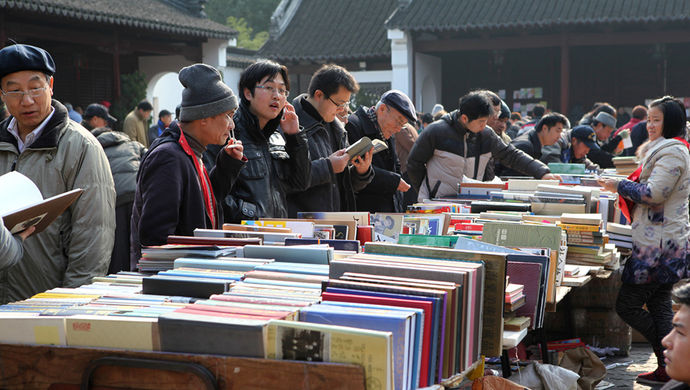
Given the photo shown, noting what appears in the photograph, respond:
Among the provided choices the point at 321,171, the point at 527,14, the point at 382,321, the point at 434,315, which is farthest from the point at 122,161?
the point at 527,14

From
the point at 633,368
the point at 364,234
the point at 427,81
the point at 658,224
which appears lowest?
the point at 633,368

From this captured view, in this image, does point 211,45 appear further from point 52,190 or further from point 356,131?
point 52,190

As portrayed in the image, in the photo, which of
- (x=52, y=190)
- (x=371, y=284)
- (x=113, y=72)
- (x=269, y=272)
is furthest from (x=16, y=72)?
(x=113, y=72)

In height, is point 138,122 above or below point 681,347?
above

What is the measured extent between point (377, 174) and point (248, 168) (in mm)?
1468

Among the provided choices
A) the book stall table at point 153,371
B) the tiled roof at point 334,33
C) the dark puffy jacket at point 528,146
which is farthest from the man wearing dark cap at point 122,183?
the tiled roof at point 334,33

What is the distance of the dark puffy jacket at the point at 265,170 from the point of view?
A: 353cm

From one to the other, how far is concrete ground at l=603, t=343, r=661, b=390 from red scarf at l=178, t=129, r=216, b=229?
2.94 meters

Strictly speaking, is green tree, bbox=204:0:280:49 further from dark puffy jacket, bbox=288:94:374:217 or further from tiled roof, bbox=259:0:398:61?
dark puffy jacket, bbox=288:94:374:217

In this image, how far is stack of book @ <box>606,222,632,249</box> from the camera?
5066mm

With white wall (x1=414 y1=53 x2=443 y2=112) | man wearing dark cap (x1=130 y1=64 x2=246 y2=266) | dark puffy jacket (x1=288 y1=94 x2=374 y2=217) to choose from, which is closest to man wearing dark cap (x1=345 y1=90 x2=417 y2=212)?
dark puffy jacket (x1=288 y1=94 x2=374 y2=217)

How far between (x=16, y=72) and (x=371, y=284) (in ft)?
5.63

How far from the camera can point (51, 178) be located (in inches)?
122

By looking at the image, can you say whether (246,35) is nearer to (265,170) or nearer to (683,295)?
(265,170)
